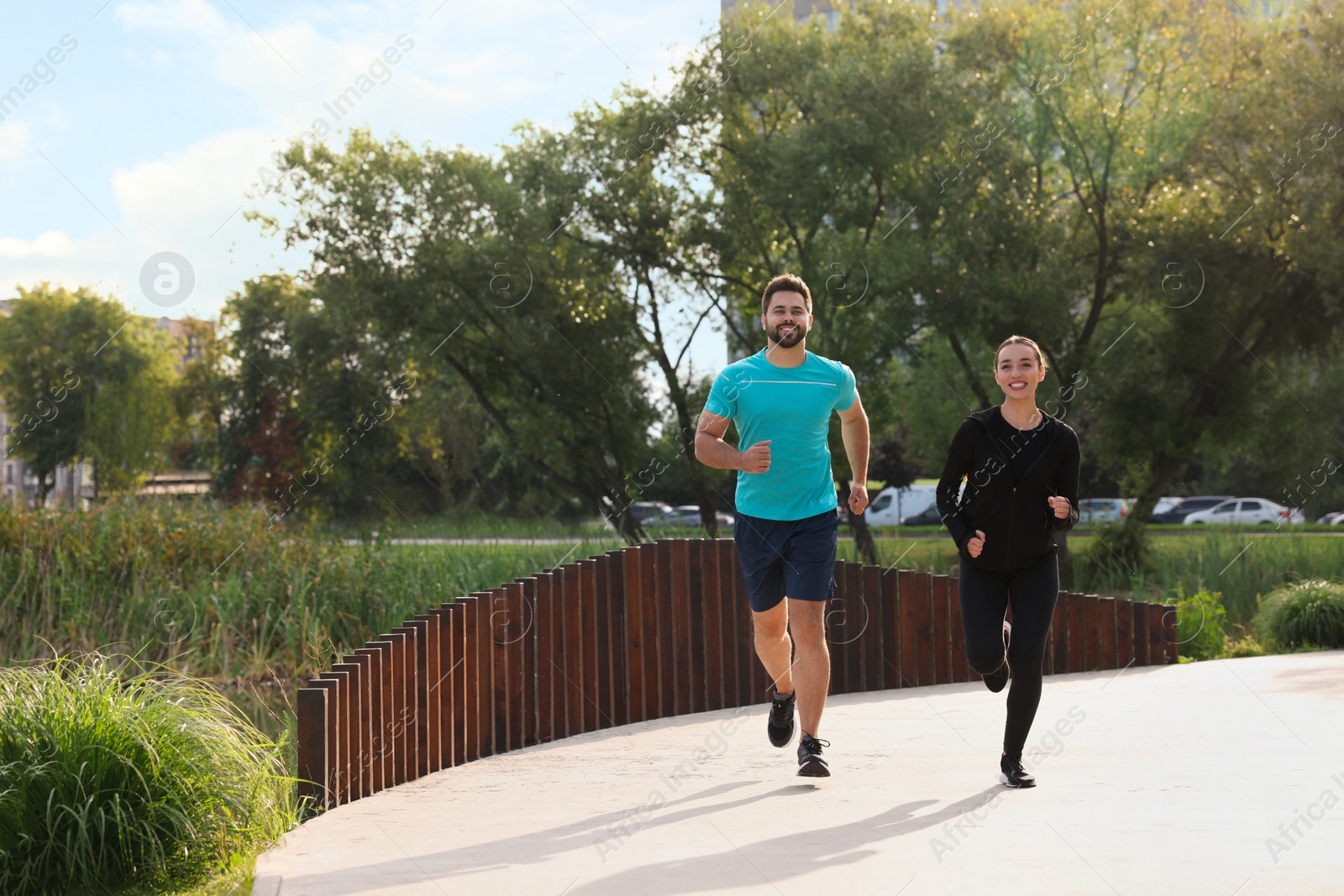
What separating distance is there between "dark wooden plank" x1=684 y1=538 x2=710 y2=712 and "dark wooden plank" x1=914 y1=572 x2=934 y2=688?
1743mm

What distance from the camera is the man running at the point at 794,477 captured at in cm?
515

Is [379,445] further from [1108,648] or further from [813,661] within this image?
[813,661]

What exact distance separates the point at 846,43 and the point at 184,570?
13.9 metres

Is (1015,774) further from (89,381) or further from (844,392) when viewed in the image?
(89,381)

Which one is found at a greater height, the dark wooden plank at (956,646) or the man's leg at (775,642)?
the man's leg at (775,642)

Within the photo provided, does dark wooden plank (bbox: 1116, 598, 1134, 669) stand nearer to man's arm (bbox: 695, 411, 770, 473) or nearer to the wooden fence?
A: the wooden fence

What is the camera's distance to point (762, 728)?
6754mm

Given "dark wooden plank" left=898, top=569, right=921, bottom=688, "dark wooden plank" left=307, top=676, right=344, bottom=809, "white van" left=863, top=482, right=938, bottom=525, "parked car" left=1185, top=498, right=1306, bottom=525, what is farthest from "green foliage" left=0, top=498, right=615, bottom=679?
"parked car" left=1185, top=498, right=1306, bottom=525

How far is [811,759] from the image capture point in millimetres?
5105

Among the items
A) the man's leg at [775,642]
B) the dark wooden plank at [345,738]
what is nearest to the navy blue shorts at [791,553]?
the man's leg at [775,642]

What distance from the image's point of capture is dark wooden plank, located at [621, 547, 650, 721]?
7.41m

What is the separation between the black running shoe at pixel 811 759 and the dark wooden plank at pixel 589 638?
2.25 meters

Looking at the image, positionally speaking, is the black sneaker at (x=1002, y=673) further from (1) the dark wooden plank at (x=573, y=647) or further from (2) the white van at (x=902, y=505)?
(2) the white van at (x=902, y=505)

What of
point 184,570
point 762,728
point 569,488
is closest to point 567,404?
point 569,488
